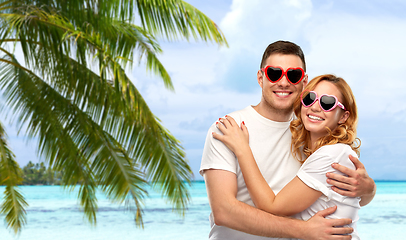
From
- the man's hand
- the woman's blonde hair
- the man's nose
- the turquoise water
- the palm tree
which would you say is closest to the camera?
the man's hand

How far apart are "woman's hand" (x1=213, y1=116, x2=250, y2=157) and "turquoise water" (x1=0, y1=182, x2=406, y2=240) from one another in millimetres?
17027

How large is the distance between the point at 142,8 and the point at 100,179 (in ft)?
10.2

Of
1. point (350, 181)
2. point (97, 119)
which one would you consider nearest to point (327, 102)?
point (350, 181)

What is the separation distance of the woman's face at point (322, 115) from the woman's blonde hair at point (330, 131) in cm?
3

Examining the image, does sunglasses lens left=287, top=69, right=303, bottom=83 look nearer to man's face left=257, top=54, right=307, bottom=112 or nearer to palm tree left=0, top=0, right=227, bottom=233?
man's face left=257, top=54, right=307, bottom=112

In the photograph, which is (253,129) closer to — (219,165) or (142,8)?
(219,165)

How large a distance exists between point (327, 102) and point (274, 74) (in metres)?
0.43

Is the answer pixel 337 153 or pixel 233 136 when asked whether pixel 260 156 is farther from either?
pixel 337 153

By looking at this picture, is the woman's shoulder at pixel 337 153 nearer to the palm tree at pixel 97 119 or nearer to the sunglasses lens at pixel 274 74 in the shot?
the sunglasses lens at pixel 274 74

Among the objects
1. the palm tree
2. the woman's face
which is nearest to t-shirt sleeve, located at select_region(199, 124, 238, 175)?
the woman's face

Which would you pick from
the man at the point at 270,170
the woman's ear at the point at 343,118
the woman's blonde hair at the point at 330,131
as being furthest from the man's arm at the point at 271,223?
the woman's ear at the point at 343,118

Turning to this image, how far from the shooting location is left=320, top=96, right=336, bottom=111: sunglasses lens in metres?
2.66

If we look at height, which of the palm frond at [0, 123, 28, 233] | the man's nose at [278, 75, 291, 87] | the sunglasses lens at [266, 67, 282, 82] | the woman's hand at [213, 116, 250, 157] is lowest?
the palm frond at [0, 123, 28, 233]

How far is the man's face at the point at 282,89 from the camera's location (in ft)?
9.42
